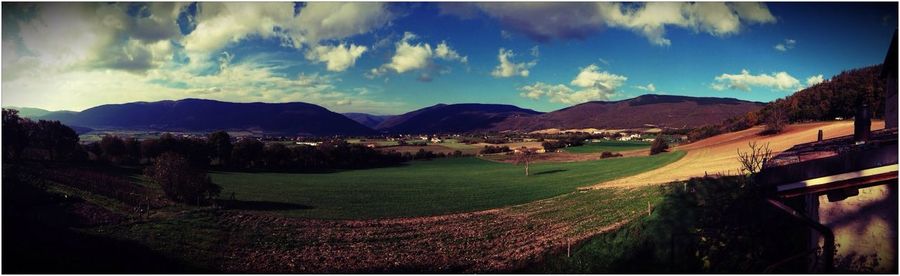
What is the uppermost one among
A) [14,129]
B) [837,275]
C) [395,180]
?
[14,129]

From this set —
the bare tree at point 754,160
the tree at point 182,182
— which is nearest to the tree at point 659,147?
the bare tree at point 754,160

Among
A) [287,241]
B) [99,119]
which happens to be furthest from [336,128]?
[287,241]

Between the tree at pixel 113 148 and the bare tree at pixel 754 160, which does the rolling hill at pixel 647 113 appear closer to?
the bare tree at pixel 754 160

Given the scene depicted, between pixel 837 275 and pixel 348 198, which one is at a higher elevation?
pixel 837 275

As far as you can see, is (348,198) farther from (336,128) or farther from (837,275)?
(336,128)

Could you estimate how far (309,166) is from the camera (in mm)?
65188

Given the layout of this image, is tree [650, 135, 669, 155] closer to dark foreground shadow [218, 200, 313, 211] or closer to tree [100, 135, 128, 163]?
dark foreground shadow [218, 200, 313, 211]

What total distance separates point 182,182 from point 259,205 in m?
4.83

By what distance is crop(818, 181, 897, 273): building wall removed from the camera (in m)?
7.17

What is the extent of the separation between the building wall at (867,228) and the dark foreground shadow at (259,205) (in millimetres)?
26830

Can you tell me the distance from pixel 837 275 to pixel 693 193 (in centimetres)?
721

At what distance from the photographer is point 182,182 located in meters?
25.9

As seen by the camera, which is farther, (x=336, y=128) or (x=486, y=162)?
Result: (x=336, y=128)

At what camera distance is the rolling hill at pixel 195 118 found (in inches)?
3740
